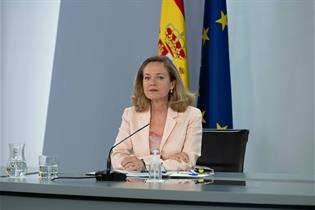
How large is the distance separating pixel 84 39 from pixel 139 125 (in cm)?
169

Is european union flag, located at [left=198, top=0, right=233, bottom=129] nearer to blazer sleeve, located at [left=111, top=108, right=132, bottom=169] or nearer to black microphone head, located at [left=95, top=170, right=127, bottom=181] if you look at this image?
blazer sleeve, located at [left=111, top=108, right=132, bottom=169]

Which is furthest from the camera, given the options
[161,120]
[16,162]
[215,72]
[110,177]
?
[215,72]

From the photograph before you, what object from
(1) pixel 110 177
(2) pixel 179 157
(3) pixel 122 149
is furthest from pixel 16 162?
(2) pixel 179 157

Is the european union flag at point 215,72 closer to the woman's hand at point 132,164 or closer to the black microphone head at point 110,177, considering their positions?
the woman's hand at point 132,164

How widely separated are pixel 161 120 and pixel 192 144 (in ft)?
0.81

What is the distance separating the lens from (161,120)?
2.86m

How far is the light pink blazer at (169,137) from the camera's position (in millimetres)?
2721

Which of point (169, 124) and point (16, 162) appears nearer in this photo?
point (16, 162)

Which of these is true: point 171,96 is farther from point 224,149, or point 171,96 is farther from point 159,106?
point 224,149

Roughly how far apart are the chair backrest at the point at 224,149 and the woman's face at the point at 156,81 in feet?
Answer: 1.30

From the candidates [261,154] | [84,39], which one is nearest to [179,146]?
[261,154]

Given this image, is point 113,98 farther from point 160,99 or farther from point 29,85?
point 160,99

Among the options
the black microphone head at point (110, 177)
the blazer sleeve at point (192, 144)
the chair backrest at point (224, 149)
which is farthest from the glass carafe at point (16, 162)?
the chair backrest at point (224, 149)

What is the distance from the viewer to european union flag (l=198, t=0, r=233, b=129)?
3.75 m
